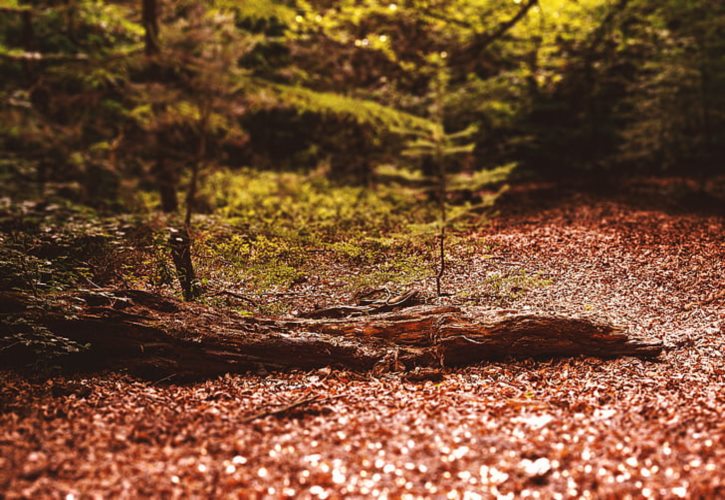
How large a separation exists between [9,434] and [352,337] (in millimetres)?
3335

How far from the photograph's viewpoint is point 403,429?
4359 millimetres

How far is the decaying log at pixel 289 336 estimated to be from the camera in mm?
5355

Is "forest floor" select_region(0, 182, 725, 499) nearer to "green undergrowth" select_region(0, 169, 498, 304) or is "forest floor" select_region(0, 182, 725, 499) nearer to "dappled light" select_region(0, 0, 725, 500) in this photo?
"dappled light" select_region(0, 0, 725, 500)

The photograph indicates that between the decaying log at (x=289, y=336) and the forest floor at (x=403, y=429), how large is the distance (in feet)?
0.66

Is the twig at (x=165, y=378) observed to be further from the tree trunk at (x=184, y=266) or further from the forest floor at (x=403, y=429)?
the tree trunk at (x=184, y=266)

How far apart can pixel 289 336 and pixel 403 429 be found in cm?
194

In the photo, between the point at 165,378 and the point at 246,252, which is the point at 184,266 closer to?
the point at 246,252

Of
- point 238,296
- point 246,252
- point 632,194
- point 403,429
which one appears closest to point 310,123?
point 632,194

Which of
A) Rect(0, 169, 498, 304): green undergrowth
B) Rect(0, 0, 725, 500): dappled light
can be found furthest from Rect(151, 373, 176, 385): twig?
Rect(0, 169, 498, 304): green undergrowth

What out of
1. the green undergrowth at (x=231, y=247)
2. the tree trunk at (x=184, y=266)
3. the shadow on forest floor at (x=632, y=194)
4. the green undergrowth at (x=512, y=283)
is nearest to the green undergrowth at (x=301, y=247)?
the green undergrowth at (x=231, y=247)

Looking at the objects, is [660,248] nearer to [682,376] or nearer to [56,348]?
[682,376]

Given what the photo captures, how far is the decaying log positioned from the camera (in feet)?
17.6

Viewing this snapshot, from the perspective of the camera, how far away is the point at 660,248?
9016 mm

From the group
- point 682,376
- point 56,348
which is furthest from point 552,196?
point 56,348
